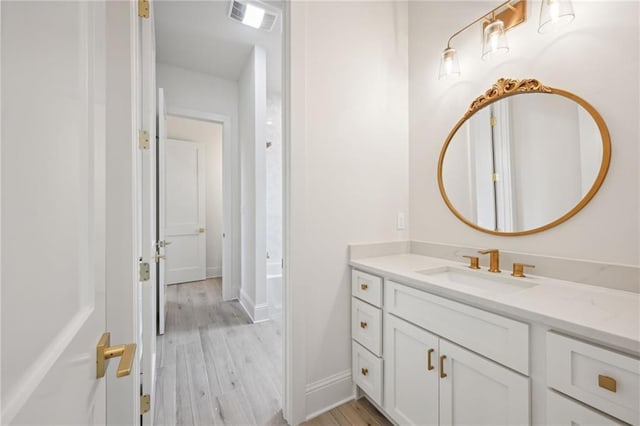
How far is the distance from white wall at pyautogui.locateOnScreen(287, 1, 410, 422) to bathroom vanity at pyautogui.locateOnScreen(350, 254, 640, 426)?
6.6 inches

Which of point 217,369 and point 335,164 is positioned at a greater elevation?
point 335,164

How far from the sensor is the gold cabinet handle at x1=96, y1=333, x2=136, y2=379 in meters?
0.53

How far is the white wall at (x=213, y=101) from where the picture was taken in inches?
128

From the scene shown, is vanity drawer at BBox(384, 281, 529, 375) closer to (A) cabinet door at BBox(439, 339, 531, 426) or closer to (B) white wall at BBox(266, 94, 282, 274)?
(A) cabinet door at BBox(439, 339, 531, 426)

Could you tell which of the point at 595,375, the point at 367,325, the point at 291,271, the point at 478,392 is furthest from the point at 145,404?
the point at 595,375

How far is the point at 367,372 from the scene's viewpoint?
159cm

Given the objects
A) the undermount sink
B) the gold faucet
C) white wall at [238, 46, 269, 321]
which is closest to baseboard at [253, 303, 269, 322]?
white wall at [238, 46, 269, 321]

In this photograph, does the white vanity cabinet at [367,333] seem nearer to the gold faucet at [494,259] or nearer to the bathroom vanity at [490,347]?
the bathroom vanity at [490,347]

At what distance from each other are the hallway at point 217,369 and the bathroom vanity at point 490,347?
66 cm

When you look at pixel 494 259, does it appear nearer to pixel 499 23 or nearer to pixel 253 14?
pixel 499 23

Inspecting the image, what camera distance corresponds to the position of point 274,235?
12.8 feet

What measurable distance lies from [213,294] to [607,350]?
388cm

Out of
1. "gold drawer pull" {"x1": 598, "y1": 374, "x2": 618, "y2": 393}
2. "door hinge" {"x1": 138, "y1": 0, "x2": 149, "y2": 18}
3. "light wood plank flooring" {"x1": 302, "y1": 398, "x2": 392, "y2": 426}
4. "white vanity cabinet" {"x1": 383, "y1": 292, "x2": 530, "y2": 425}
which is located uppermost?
"door hinge" {"x1": 138, "y1": 0, "x2": 149, "y2": 18}

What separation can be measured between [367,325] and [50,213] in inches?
60.2
